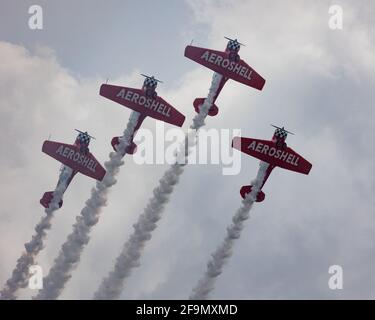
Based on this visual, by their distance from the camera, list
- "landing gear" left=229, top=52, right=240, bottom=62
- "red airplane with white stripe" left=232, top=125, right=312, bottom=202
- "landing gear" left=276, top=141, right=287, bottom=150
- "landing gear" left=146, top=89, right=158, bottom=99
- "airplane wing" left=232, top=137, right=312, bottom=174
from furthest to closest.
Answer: "landing gear" left=229, top=52, right=240, bottom=62 < "landing gear" left=146, top=89, right=158, bottom=99 < "landing gear" left=276, top=141, right=287, bottom=150 < "red airplane with white stripe" left=232, top=125, right=312, bottom=202 < "airplane wing" left=232, top=137, right=312, bottom=174

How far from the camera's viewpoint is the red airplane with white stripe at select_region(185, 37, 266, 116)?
140875mm

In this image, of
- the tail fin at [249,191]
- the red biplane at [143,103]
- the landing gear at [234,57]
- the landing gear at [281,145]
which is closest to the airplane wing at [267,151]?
the landing gear at [281,145]

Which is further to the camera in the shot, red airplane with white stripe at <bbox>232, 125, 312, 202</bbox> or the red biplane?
the red biplane

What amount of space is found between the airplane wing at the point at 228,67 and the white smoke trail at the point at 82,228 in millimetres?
14072

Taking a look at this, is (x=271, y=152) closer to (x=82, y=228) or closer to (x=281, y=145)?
(x=281, y=145)

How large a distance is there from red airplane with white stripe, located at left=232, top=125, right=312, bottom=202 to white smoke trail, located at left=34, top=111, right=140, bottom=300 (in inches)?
763

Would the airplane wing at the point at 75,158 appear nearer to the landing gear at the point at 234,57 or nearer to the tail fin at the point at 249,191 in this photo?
the tail fin at the point at 249,191

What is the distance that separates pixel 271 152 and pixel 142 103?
22.3 m

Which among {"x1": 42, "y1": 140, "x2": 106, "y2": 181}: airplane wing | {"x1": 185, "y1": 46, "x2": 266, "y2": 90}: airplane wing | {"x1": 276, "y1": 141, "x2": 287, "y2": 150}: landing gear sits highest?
{"x1": 185, "y1": 46, "x2": 266, "y2": 90}: airplane wing

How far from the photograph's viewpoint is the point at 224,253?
137 m

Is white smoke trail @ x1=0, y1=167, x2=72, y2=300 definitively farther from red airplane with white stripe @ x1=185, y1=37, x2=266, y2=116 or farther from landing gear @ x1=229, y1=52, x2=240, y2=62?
landing gear @ x1=229, y1=52, x2=240, y2=62

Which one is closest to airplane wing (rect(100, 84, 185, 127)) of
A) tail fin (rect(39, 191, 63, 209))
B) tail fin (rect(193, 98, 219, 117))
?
tail fin (rect(193, 98, 219, 117))

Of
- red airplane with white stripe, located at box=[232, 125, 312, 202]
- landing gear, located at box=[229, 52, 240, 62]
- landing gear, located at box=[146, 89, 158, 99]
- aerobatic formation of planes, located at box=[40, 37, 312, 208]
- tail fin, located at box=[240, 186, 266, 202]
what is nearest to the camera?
red airplane with white stripe, located at box=[232, 125, 312, 202]

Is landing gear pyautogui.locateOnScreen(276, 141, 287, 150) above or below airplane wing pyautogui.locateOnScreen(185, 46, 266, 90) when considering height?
below
